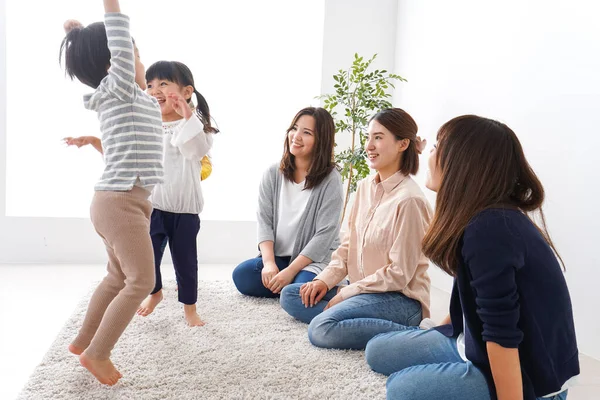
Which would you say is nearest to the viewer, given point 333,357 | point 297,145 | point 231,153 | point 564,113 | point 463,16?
point 333,357

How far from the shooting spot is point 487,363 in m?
1.31

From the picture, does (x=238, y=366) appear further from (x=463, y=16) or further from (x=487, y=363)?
(x=463, y=16)

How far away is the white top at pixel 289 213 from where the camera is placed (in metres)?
2.59

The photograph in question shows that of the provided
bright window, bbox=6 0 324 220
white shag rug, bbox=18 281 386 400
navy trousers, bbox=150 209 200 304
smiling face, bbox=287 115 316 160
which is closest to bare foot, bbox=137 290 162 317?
white shag rug, bbox=18 281 386 400

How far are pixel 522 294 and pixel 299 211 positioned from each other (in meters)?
1.47

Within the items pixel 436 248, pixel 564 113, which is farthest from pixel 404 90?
pixel 436 248

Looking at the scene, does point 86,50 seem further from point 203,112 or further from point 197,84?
point 197,84

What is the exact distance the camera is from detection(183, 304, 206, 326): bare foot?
2.18m

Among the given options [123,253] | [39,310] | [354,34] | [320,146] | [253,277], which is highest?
[354,34]

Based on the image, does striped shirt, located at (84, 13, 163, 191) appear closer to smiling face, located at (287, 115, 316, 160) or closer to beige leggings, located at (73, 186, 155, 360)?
beige leggings, located at (73, 186, 155, 360)

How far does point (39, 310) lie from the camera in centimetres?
238

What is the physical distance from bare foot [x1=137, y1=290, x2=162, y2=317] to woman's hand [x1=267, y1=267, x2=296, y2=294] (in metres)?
0.48

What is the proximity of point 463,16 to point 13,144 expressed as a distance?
9.57ft

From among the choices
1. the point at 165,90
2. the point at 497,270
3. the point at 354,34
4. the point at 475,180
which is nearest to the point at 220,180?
the point at 354,34
